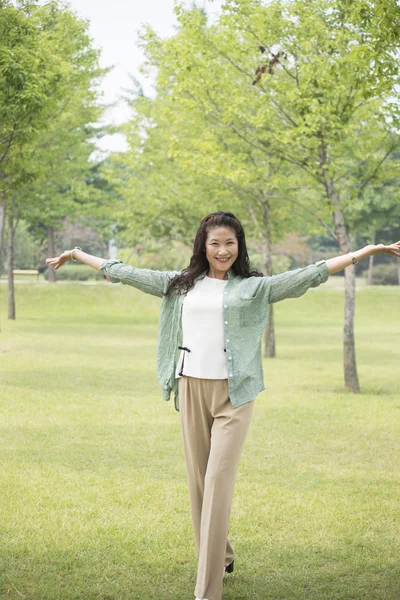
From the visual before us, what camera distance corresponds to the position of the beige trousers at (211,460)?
15.1 ft

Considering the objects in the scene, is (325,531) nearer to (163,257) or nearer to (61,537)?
(61,537)

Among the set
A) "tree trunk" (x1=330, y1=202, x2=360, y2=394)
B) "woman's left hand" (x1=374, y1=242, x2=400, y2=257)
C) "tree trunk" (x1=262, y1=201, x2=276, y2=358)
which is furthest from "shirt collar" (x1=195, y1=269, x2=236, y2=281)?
"tree trunk" (x1=262, y1=201, x2=276, y2=358)

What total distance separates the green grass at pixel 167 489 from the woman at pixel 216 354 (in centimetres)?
66

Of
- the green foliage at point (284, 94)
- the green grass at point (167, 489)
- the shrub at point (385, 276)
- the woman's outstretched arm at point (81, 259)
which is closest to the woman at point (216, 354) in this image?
the woman's outstretched arm at point (81, 259)

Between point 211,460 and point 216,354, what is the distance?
57cm

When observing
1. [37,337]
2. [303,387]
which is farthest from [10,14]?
[37,337]

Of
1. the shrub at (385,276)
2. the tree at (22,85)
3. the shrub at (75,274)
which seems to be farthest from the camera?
the shrub at (385,276)

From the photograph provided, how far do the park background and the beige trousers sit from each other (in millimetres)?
509

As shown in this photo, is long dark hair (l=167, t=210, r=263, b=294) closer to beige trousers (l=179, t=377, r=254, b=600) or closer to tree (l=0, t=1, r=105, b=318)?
beige trousers (l=179, t=377, r=254, b=600)

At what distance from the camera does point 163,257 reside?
5112 centimetres

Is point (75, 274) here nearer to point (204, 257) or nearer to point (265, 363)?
point (265, 363)

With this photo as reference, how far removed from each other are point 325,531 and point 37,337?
19262 mm

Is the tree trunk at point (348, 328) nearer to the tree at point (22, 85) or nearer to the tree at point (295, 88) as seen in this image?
the tree at point (295, 88)

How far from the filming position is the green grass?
5.36 metres
